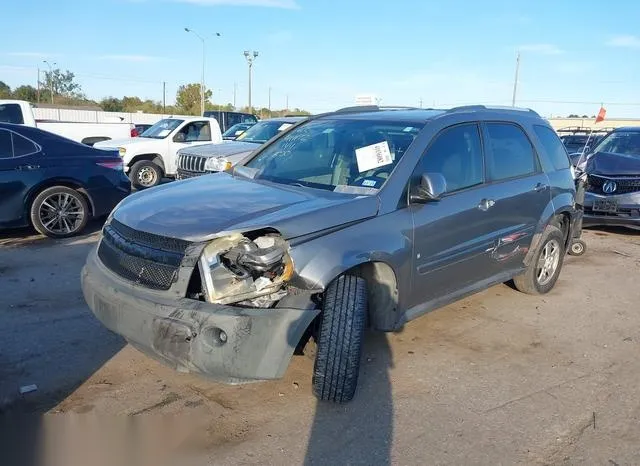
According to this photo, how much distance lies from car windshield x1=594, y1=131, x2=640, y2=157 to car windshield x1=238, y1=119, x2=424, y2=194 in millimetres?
7393

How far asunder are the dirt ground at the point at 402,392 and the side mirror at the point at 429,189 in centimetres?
125

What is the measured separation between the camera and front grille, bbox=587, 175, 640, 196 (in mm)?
9078

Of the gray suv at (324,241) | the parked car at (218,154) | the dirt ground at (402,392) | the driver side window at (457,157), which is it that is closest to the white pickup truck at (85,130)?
the parked car at (218,154)

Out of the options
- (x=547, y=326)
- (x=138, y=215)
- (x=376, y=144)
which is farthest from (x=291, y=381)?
(x=547, y=326)

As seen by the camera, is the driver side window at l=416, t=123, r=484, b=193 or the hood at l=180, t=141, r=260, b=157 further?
the hood at l=180, t=141, r=260, b=157

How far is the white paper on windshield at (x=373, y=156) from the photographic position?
4.15 metres

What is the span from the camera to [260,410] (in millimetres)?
3535

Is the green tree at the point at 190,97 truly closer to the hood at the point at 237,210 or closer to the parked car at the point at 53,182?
the parked car at the point at 53,182

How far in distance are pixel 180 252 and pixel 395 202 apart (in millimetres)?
1491

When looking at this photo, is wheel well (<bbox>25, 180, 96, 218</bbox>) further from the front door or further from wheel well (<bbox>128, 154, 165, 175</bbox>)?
the front door

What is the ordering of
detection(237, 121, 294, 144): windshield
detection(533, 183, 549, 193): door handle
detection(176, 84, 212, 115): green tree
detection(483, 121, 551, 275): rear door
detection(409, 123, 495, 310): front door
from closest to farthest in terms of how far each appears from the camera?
1. detection(409, 123, 495, 310): front door
2. detection(483, 121, 551, 275): rear door
3. detection(533, 183, 549, 193): door handle
4. detection(237, 121, 294, 144): windshield
5. detection(176, 84, 212, 115): green tree

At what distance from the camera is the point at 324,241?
3.42 m

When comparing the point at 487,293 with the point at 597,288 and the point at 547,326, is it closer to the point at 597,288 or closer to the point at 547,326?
the point at 547,326

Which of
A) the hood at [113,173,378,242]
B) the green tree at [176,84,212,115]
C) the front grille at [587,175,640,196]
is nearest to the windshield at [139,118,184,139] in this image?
the front grille at [587,175,640,196]
